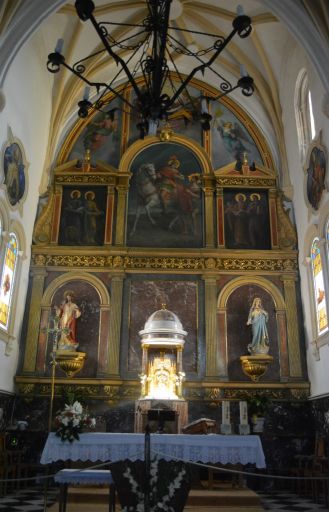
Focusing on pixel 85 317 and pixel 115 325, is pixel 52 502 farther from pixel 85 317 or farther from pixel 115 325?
pixel 85 317

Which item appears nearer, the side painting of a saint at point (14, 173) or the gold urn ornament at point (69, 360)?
the side painting of a saint at point (14, 173)

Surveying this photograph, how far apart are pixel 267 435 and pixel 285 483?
1022mm

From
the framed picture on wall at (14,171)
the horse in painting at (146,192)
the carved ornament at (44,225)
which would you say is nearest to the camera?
the framed picture on wall at (14,171)

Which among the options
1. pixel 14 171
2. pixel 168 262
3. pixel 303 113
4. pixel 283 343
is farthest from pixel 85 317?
pixel 303 113

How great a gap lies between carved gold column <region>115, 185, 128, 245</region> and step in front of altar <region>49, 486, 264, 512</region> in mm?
6400

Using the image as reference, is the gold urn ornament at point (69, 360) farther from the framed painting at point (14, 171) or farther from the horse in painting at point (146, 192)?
the framed painting at point (14, 171)

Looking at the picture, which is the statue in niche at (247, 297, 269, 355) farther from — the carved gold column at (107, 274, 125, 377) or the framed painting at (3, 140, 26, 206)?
the framed painting at (3, 140, 26, 206)

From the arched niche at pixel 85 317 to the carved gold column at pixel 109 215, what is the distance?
1096 millimetres

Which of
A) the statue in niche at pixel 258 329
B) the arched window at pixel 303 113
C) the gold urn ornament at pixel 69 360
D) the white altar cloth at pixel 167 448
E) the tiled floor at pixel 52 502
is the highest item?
the arched window at pixel 303 113

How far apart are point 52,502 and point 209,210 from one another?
8049mm

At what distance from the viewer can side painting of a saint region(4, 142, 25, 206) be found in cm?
1126

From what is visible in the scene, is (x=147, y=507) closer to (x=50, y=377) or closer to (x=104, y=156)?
(x=50, y=377)

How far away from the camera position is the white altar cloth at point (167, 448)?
7230 mm

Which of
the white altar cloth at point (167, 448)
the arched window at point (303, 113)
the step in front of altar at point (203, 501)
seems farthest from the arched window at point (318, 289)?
the white altar cloth at point (167, 448)
